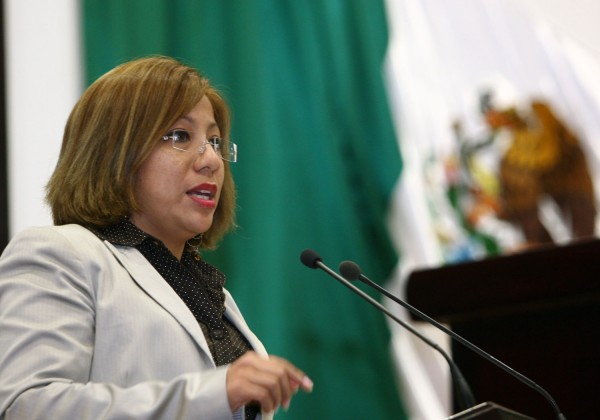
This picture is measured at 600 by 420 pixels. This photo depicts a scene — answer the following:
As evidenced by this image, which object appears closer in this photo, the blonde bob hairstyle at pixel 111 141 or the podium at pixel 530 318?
the blonde bob hairstyle at pixel 111 141

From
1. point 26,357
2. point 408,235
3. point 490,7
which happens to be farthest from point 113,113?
point 490,7

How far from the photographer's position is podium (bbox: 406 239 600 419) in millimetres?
3248

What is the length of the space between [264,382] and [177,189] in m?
0.62

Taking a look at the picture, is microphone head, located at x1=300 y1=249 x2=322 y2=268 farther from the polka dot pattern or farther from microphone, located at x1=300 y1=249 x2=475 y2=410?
the polka dot pattern

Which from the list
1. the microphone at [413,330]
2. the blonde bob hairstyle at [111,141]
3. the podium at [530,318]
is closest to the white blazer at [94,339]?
the blonde bob hairstyle at [111,141]

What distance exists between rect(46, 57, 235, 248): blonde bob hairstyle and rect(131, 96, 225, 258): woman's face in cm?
2

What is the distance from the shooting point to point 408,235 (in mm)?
4121

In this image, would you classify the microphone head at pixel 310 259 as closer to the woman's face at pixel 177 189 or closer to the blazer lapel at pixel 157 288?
the woman's face at pixel 177 189

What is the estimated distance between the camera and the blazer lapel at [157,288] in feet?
5.39

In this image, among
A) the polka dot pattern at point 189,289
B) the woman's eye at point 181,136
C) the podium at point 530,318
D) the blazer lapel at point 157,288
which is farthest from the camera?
the podium at point 530,318

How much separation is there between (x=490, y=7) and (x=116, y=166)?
2875mm

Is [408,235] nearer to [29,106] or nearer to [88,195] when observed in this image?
[29,106]

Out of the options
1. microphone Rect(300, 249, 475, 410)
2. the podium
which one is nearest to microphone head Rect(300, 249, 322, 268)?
microphone Rect(300, 249, 475, 410)

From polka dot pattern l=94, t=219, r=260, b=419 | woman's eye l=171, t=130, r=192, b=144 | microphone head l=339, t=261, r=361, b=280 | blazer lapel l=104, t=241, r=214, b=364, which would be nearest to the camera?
blazer lapel l=104, t=241, r=214, b=364
